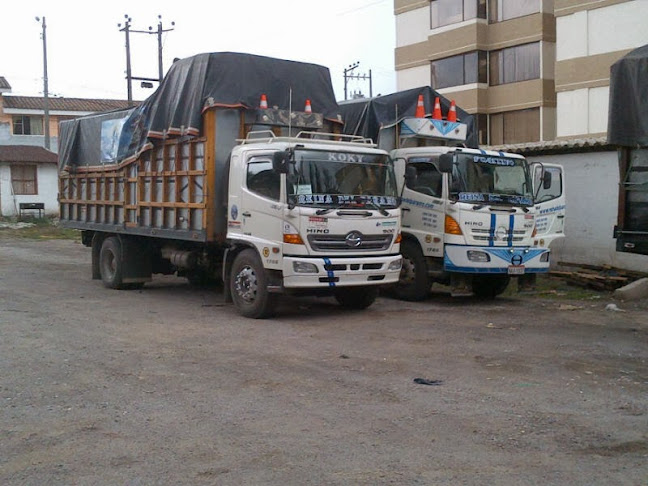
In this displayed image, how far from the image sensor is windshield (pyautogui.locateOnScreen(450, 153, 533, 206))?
40.1 feet

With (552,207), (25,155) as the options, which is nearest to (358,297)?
(552,207)

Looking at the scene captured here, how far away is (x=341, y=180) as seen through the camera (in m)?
10.9

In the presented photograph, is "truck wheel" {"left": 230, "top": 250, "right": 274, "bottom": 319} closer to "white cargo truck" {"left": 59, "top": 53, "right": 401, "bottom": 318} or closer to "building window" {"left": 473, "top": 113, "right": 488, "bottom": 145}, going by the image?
"white cargo truck" {"left": 59, "top": 53, "right": 401, "bottom": 318}

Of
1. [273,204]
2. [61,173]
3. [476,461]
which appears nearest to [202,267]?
[273,204]

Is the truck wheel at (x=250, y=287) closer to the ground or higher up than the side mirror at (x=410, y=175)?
closer to the ground

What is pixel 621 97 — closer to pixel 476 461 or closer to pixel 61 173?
pixel 476 461

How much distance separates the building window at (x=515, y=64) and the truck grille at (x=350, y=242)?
24797 millimetres

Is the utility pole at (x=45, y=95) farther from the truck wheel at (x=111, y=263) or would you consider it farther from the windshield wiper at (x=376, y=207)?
the windshield wiper at (x=376, y=207)

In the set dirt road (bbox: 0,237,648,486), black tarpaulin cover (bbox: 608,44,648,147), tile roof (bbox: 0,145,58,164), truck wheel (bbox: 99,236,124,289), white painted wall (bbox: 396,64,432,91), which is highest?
white painted wall (bbox: 396,64,432,91)

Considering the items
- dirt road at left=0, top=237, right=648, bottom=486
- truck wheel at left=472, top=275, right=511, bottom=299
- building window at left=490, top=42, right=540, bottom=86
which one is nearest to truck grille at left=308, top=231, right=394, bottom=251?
dirt road at left=0, top=237, right=648, bottom=486

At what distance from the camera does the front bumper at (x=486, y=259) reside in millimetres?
12172

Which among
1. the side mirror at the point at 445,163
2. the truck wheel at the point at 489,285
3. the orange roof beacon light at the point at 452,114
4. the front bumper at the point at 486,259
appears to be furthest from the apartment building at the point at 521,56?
the side mirror at the point at 445,163

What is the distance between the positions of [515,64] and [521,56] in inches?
19.6

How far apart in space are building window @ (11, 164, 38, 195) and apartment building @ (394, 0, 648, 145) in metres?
21.0
